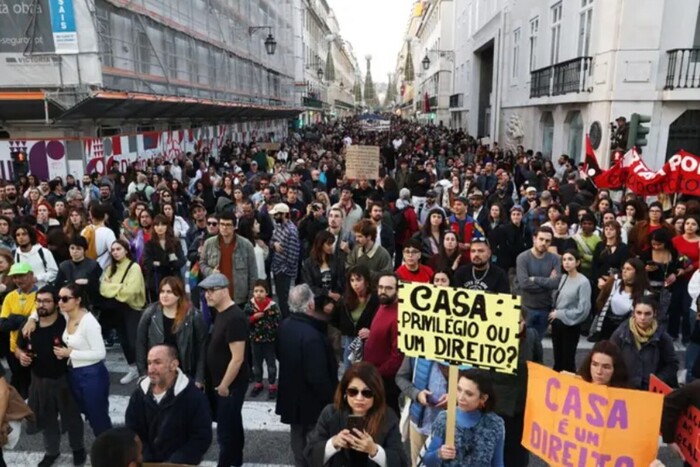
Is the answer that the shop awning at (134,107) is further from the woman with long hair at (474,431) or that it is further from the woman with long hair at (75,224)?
the woman with long hair at (474,431)

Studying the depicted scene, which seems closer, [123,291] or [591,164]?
[123,291]

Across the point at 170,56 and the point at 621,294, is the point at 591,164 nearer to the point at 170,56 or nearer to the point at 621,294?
the point at 621,294

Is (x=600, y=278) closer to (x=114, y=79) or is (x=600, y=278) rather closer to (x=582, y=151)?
(x=582, y=151)

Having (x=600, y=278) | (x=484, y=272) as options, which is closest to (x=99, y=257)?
(x=484, y=272)

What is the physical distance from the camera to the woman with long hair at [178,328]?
4.73m

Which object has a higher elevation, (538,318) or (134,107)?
(134,107)

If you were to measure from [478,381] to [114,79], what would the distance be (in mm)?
16019

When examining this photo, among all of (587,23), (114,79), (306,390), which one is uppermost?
(587,23)

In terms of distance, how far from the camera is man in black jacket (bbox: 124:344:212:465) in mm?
3551

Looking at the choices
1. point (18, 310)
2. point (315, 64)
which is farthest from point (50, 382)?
point (315, 64)

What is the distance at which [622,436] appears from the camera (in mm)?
3178

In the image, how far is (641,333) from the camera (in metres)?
4.57

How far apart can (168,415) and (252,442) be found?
72.0 inches

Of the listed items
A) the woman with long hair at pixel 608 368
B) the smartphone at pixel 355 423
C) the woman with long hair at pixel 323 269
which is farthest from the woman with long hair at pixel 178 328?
the woman with long hair at pixel 608 368
